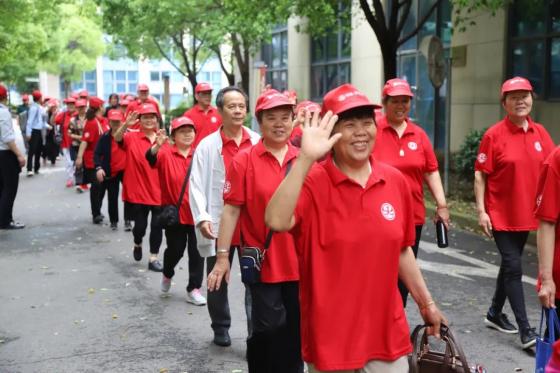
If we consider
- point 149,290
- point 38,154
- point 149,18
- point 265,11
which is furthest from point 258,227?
point 149,18

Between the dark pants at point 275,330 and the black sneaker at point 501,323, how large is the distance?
2374mm

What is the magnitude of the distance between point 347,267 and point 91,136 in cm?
1035

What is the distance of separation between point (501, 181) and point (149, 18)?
73.2 ft

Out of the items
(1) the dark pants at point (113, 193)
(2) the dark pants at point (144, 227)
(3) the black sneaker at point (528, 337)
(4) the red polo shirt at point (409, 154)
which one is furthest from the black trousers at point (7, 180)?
(3) the black sneaker at point (528, 337)

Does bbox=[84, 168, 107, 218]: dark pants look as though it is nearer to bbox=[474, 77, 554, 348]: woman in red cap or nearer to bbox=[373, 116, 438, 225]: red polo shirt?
bbox=[373, 116, 438, 225]: red polo shirt

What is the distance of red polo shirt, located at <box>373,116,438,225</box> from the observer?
19.1 ft

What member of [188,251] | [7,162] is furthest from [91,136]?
[188,251]

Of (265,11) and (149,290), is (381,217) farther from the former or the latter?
(265,11)

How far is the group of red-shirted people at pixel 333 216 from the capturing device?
11.0 ft

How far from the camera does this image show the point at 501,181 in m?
6.11

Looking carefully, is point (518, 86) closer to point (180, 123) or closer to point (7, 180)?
point (180, 123)

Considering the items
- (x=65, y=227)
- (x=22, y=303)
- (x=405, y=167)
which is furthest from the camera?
(x=65, y=227)

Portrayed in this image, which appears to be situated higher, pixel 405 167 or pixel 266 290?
pixel 405 167

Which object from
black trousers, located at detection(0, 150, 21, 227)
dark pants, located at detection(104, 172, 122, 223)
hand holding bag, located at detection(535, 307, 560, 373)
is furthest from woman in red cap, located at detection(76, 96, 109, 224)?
hand holding bag, located at detection(535, 307, 560, 373)
